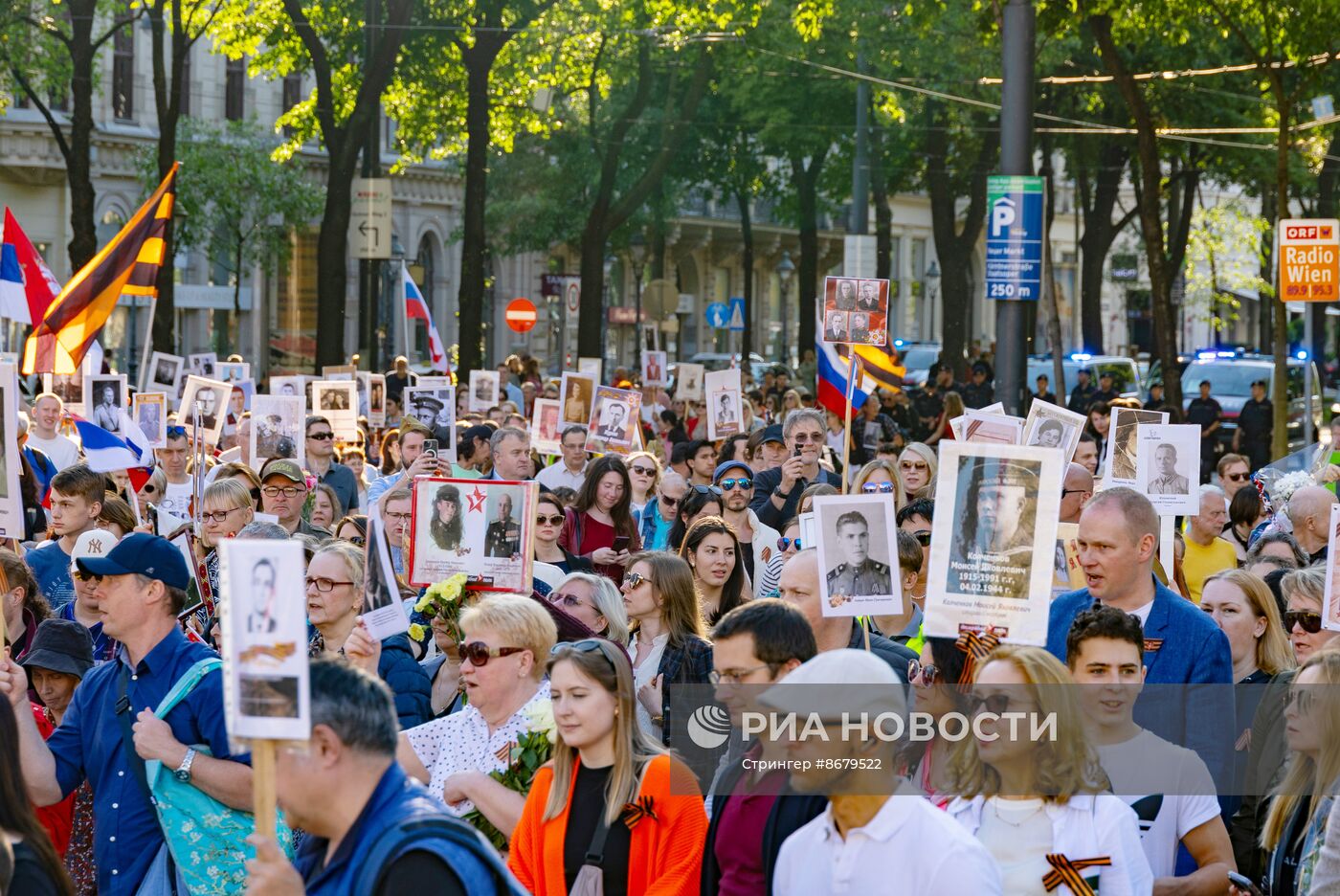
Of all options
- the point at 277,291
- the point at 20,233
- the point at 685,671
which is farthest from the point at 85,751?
the point at 277,291

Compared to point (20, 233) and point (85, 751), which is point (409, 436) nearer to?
point (20, 233)

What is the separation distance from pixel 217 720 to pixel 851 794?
6.66ft

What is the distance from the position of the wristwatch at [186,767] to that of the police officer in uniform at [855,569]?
2.06m

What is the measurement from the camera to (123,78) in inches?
1847

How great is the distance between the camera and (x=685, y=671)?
280 inches

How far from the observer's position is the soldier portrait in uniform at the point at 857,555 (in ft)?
21.0

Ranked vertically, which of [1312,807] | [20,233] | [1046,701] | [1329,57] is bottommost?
[1312,807]

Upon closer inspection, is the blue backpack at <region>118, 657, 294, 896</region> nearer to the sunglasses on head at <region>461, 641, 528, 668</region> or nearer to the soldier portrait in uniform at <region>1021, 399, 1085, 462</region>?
the sunglasses on head at <region>461, 641, 528, 668</region>

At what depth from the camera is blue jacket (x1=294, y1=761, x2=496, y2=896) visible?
12.2ft

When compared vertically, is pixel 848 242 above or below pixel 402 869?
above

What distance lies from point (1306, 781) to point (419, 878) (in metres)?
2.78

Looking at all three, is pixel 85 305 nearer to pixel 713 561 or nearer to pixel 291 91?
pixel 713 561

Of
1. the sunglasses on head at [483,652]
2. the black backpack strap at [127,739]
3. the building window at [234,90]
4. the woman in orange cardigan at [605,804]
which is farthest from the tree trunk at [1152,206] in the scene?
the building window at [234,90]

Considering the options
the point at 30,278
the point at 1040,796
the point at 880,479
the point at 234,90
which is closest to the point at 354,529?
the point at 880,479
